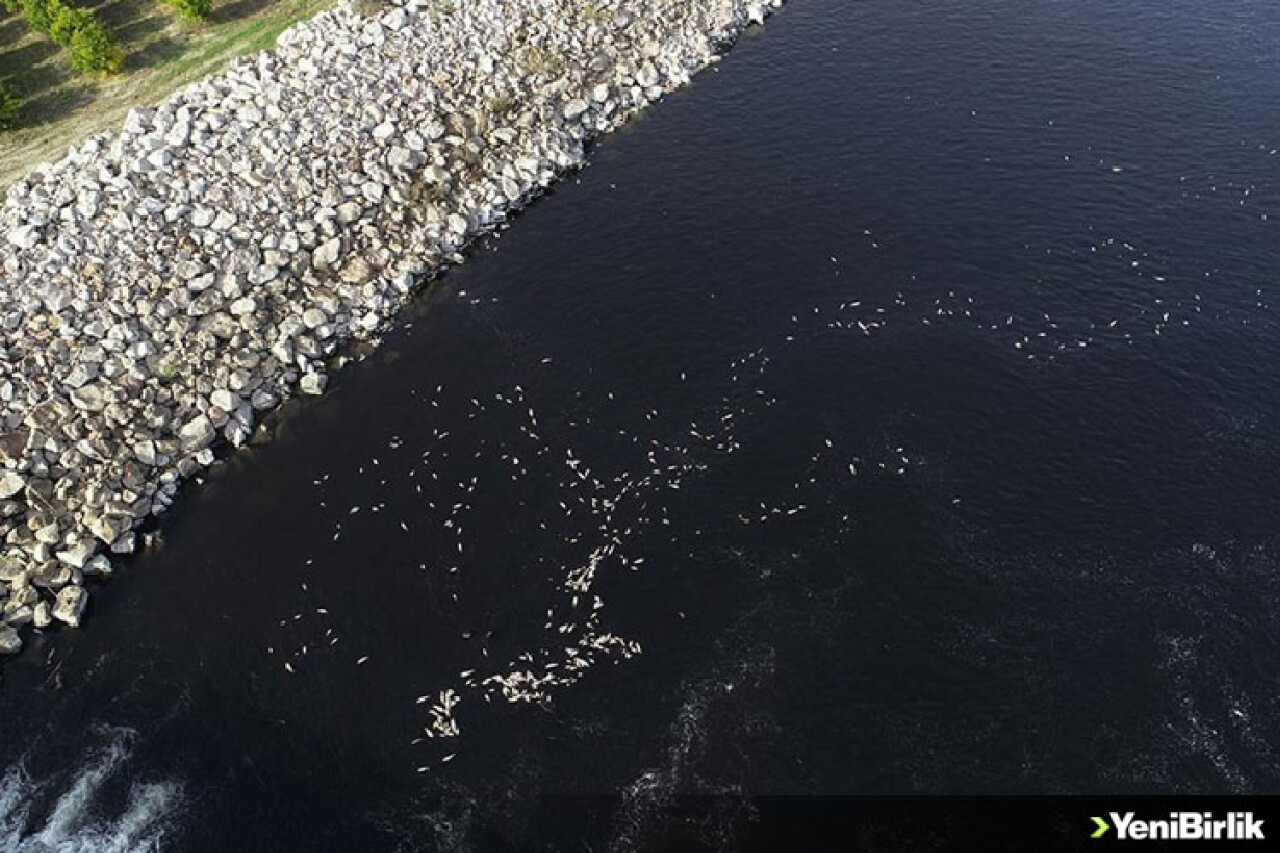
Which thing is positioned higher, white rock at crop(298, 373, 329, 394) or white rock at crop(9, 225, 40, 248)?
white rock at crop(9, 225, 40, 248)

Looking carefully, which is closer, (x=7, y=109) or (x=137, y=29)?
(x=7, y=109)

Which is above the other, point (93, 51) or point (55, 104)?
point (93, 51)

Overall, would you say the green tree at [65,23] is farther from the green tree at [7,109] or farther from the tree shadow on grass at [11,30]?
the green tree at [7,109]

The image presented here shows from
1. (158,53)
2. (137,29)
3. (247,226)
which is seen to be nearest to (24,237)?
(247,226)

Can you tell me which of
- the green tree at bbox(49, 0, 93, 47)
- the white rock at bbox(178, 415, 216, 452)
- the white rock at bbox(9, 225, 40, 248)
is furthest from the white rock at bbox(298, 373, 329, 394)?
the green tree at bbox(49, 0, 93, 47)

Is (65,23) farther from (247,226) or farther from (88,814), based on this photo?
(88,814)

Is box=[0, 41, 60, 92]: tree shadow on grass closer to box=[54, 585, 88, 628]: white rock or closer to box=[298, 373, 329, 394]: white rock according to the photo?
box=[298, 373, 329, 394]: white rock
